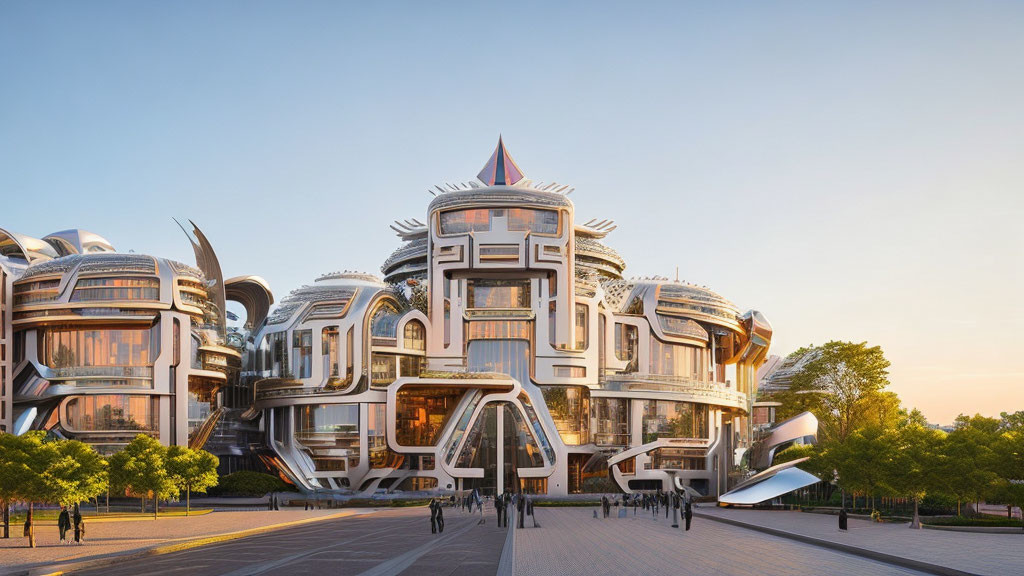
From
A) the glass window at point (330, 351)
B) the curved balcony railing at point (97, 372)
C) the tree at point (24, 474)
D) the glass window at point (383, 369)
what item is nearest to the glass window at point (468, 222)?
the glass window at point (383, 369)

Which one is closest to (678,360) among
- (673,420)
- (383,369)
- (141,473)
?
(673,420)

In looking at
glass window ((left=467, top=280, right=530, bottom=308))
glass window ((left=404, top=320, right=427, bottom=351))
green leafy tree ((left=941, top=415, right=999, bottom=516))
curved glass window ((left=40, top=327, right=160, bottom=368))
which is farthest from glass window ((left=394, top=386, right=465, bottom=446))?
green leafy tree ((left=941, top=415, right=999, bottom=516))

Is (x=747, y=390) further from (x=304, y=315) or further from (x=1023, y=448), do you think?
(x=1023, y=448)

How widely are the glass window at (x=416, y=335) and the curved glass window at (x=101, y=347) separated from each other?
23.3 meters

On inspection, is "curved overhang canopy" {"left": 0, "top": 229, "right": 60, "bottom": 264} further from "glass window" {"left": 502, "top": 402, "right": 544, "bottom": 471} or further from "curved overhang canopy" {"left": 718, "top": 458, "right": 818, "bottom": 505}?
"curved overhang canopy" {"left": 718, "top": 458, "right": 818, "bottom": 505}

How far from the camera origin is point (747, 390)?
115 m

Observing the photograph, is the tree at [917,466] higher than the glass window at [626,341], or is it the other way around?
the glass window at [626,341]

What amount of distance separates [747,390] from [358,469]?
156 ft

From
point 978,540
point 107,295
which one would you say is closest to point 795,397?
point 978,540

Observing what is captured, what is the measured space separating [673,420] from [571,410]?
35.2 feet

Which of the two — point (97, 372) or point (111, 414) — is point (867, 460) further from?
point (97, 372)

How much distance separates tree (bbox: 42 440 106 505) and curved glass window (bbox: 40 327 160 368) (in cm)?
3009

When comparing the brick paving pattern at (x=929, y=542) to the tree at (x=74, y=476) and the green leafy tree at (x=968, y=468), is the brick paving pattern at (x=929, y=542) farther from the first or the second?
the tree at (x=74, y=476)

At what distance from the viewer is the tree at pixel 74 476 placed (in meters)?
50.2
